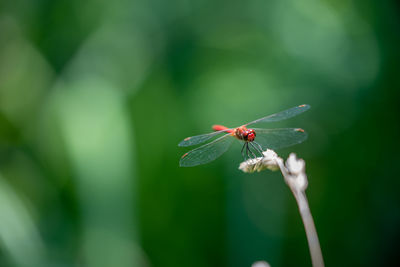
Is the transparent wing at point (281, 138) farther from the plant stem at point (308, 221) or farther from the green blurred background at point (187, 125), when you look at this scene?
the plant stem at point (308, 221)

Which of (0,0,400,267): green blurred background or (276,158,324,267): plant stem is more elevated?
(0,0,400,267): green blurred background

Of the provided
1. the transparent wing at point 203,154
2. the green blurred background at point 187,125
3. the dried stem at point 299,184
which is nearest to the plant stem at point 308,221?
the dried stem at point 299,184

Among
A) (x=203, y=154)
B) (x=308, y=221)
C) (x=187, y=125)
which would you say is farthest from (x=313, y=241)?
(x=187, y=125)

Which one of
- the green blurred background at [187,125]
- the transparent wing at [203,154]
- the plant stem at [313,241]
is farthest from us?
the green blurred background at [187,125]

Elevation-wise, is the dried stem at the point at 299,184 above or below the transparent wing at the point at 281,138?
below

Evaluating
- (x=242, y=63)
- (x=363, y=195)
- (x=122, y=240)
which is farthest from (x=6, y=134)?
(x=363, y=195)

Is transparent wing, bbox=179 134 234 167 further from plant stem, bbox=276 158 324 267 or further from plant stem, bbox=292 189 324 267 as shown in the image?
plant stem, bbox=292 189 324 267

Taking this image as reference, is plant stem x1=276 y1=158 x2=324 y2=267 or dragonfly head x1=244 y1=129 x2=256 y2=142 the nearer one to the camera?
plant stem x1=276 y1=158 x2=324 y2=267

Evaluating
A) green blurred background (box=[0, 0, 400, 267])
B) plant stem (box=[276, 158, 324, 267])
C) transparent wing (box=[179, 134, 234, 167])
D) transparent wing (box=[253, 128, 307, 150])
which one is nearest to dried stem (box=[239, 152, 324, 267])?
plant stem (box=[276, 158, 324, 267])
